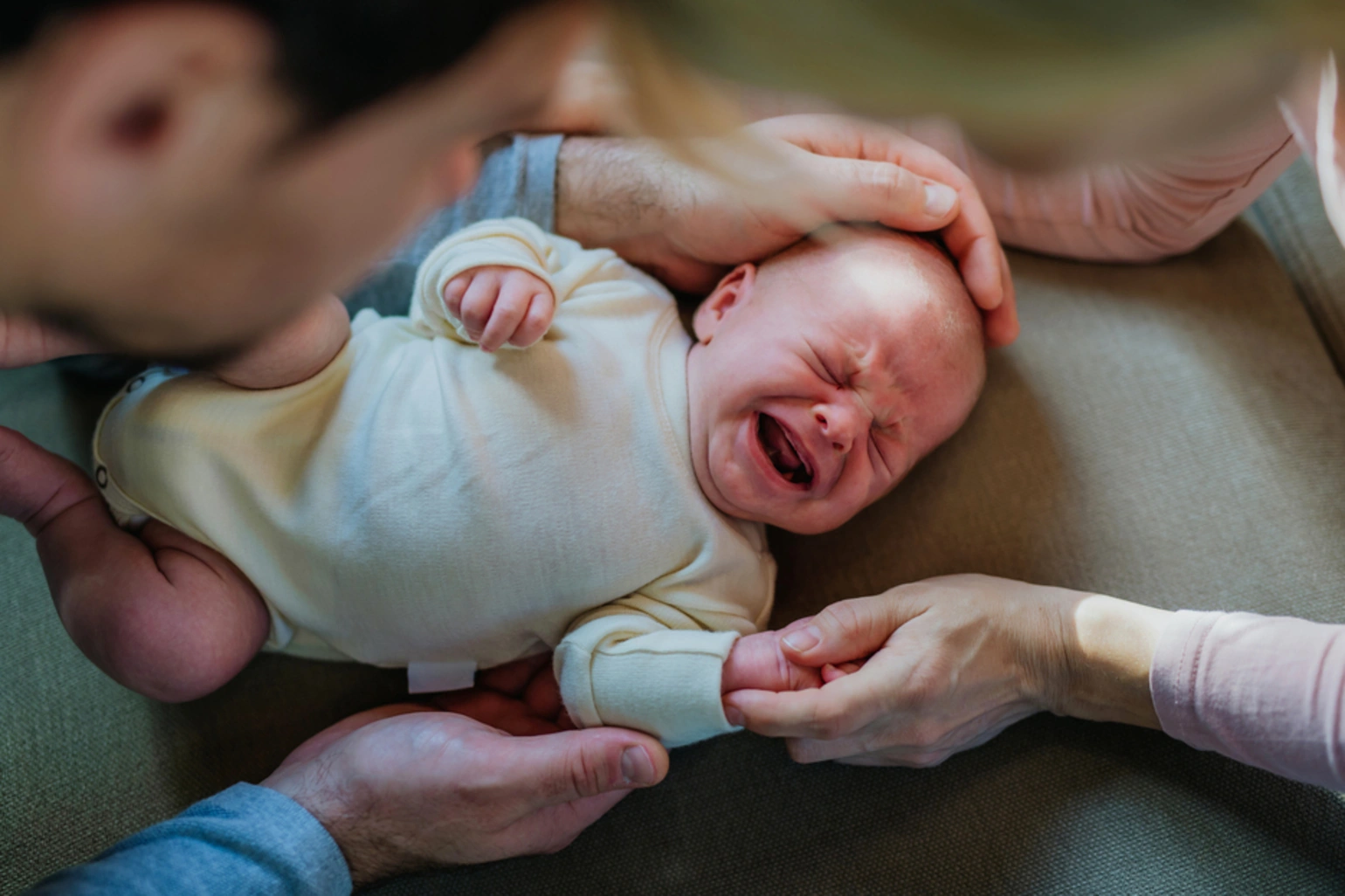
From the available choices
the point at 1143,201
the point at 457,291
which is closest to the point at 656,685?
the point at 457,291

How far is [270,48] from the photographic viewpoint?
1.02 feet

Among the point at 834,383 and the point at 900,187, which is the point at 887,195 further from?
the point at 834,383

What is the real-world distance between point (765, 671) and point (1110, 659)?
403 millimetres

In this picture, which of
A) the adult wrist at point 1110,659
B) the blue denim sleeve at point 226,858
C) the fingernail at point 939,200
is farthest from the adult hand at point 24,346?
the adult wrist at point 1110,659

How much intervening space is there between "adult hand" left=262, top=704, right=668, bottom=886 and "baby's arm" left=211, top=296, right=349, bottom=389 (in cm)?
44

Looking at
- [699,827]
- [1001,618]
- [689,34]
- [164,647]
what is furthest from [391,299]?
[689,34]

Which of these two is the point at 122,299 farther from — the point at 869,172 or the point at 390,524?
the point at 869,172

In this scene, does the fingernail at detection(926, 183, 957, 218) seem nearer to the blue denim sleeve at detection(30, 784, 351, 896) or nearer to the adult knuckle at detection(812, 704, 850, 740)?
the adult knuckle at detection(812, 704, 850, 740)

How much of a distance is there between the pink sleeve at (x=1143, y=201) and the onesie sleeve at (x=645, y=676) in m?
0.74

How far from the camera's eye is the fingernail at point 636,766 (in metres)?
0.94

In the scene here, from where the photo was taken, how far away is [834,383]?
111 cm

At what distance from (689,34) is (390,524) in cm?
82

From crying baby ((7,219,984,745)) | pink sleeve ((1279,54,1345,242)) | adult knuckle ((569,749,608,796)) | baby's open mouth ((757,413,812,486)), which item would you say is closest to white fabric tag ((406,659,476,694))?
crying baby ((7,219,984,745))

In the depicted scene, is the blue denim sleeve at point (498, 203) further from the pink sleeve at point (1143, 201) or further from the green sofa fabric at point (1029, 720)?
the pink sleeve at point (1143, 201)
